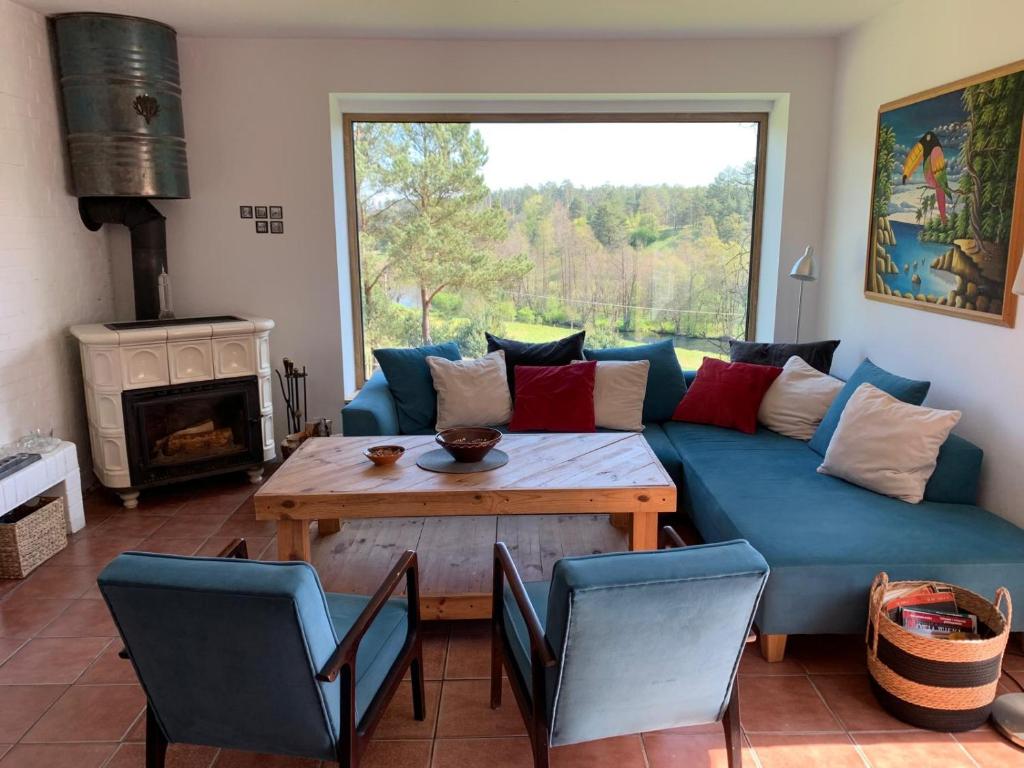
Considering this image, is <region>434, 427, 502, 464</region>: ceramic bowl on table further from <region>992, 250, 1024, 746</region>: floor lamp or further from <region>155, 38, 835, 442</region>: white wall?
<region>155, 38, 835, 442</region>: white wall

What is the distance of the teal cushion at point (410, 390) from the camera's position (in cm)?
410

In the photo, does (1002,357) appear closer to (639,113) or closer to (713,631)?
(713,631)

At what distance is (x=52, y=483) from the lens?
363 cm

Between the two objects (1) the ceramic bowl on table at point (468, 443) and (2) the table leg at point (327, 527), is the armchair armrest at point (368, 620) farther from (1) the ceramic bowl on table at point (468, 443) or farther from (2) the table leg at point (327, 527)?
(2) the table leg at point (327, 527)

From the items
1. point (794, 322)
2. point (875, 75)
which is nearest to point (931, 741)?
point (794, 322)

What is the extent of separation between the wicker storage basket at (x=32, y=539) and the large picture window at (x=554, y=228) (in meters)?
2.07

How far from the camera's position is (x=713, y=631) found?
1741 millimetres

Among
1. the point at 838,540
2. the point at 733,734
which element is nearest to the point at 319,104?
the point at 838,540

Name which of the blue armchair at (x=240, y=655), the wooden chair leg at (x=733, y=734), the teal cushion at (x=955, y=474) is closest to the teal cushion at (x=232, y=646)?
the blue armchair at (x=240, y=655)

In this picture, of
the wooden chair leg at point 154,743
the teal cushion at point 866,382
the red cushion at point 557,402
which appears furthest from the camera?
the red cushion at point 557,402

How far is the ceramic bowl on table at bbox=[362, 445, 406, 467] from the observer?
2.88 metres

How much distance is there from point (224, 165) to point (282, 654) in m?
3.73

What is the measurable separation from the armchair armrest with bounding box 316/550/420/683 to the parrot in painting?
9.32 feet

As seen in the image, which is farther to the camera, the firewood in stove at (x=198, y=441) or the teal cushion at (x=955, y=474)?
the firewood in stove at (x=198, y=441)
